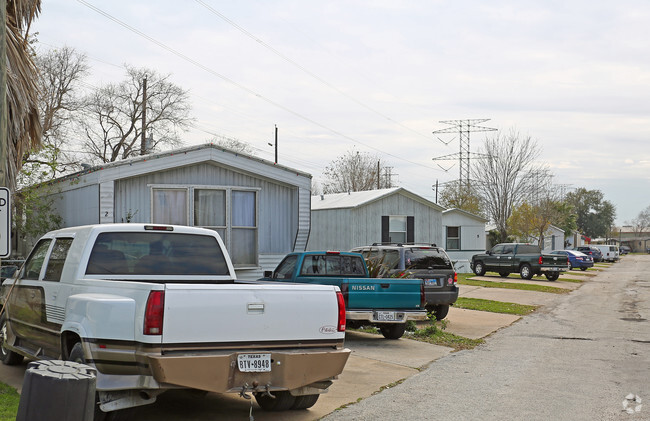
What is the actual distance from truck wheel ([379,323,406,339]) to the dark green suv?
237 cm

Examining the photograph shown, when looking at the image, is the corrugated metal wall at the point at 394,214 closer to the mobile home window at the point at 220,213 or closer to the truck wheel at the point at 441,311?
the mobile home window at the point at 220,213

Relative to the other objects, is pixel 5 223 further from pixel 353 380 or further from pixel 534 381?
pixel 534 381

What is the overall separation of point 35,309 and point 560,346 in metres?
9.10

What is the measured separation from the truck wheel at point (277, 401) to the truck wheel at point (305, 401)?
0.15ft

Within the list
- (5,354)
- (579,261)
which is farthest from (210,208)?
(579,261)

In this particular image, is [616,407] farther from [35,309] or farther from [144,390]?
[35,309]

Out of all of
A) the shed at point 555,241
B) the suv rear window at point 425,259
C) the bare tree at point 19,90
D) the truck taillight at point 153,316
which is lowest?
the truck taillight at point 153,316

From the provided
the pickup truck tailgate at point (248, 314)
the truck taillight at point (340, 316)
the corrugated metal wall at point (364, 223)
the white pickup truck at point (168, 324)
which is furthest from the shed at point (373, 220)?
the pickup truck tailgate at point (248, 314)

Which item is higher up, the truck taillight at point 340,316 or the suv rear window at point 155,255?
the suv rear window at point 155,255

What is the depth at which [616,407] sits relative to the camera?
7781 millimetres

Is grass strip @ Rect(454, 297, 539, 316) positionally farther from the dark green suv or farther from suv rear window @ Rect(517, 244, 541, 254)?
suv rear window @ Rect(517, 244, 541, 254)

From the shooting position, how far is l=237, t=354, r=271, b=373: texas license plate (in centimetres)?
618

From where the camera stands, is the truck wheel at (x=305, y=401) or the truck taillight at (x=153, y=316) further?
the truck wheel at (x=305, y=401)

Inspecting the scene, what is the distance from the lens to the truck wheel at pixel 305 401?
7359mm
